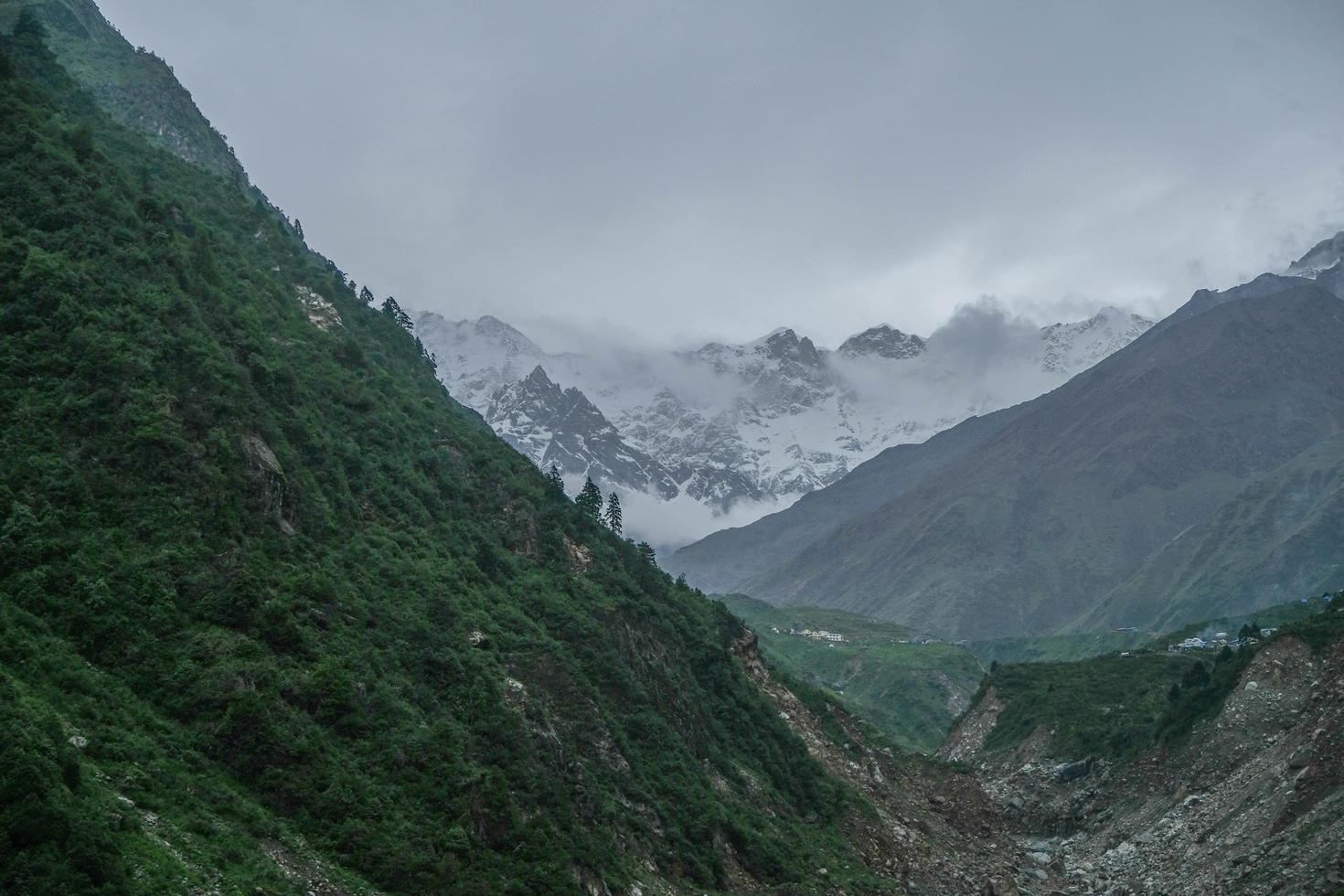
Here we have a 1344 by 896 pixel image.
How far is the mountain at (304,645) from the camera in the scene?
33938 mm

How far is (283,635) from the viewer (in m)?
42.8

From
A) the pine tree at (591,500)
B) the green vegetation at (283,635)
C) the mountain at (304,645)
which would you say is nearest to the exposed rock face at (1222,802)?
the mountain at (304,645)

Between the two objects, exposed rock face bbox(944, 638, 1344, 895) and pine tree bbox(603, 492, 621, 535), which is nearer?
exposed rock face bbox(944, 638, 1344, 895)

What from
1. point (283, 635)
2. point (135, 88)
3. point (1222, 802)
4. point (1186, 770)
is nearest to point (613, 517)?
point (1186, 770)

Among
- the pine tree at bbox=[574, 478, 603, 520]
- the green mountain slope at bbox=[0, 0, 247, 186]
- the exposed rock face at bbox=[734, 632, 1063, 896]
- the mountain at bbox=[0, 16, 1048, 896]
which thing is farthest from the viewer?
the green mountain slope at bbox=[0, 0, 247, 186]

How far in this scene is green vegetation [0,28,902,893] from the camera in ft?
110

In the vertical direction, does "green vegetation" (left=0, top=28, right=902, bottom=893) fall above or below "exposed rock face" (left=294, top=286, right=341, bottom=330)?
below

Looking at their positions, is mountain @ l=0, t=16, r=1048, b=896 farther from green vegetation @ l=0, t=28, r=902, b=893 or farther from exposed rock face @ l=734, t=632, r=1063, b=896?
exposed rock face @ l=734, t=632, r=1063, b=896

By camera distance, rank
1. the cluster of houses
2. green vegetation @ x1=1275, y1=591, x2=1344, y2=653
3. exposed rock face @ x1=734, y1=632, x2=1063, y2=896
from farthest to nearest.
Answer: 1. the cluster of houses
2. green vegetation @ x1=1275, y1=591, x2=1344, y2=653
3. exposed rock face @ x1=734, y1=632, x2=1063, y2=896

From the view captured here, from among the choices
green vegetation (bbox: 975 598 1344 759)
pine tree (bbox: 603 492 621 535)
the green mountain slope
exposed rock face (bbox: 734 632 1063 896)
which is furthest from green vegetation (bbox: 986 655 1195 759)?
the green mountain slope

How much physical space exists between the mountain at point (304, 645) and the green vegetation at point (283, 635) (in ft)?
0.46

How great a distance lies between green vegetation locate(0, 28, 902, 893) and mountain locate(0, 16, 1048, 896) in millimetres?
141

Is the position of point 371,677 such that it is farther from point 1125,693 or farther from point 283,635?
point 1125,693

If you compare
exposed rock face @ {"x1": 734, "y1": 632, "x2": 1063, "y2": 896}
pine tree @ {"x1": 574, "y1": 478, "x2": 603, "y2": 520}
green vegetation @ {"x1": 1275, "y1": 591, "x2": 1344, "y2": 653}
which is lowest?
exposed rock face @ {"x1": 734, "y1": 632, "x2": 1063, "y2": 896}
